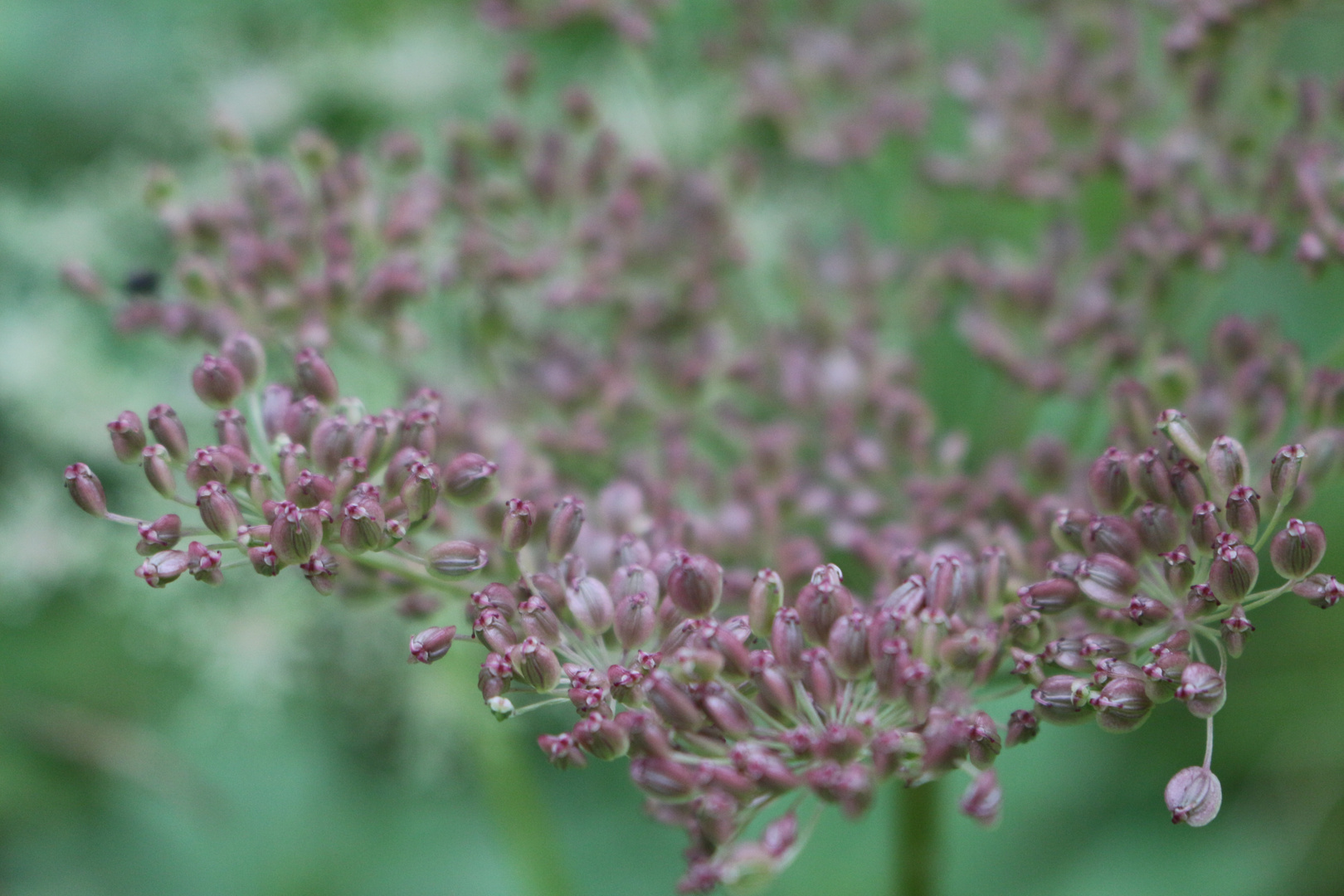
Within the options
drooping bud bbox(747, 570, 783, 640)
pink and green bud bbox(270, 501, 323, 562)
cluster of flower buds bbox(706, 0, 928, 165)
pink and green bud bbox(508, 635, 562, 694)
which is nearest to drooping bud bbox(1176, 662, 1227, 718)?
drooping bud bbox(747, 570, 783, 640)

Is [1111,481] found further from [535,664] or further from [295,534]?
[295,534]

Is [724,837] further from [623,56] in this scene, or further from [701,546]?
[623,56]

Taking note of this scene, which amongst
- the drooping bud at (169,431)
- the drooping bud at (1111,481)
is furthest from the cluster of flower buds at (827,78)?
the drooping bud at (169,431)

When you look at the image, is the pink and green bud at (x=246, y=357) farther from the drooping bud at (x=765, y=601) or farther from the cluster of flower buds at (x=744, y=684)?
the drooping bud at (x=765, y=601)

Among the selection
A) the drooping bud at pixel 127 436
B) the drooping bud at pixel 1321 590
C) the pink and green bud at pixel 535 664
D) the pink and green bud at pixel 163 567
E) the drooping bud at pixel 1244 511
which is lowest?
the pink and green bud at pixel 535 664

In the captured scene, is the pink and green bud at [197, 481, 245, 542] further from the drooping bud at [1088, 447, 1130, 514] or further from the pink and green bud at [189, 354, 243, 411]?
the drooping bud at [1088, 447, 1130, 514]
